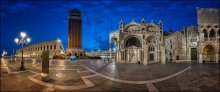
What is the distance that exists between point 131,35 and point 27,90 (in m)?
33.1

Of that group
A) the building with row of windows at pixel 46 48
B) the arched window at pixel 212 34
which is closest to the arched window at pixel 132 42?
the arched window at pixel 212 34

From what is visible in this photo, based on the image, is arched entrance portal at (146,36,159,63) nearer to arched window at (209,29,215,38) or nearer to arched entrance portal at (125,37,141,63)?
arched entrance portal at (125,37,141,63)

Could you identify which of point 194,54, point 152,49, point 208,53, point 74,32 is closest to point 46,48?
point 74,32

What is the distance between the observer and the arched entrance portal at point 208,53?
45.0 m

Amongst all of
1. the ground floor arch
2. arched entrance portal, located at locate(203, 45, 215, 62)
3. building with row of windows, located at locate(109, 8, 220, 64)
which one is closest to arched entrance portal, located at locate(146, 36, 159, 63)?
building with row of windows, located at locate(109, 8, 220, 64)

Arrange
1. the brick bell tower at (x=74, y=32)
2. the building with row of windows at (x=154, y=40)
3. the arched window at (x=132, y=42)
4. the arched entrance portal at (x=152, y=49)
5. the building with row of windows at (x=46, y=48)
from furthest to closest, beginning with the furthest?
the brick bell tower at (x=74, y=32) < the building with row of windows at (x=46, y=48) < the arched entrance portal at (x=152, y=49) < the arched window at (x=132, y=42) < the building with row of windows at (x=154, y=40)

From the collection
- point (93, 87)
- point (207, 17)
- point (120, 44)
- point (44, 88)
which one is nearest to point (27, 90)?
point (44, 88)

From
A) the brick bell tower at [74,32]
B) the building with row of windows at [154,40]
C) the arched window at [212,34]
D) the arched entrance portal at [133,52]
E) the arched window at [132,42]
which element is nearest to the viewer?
the building with row of windows at [154,40]

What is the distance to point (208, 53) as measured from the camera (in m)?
45.8

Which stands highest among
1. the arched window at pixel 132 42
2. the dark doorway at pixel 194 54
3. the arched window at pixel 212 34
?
the arched window at pixel 212 34

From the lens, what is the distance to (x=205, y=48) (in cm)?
4584

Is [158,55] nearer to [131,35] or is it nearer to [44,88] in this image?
[131,35]

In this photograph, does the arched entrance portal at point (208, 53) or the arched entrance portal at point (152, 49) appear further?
the arched entrance portal at point (152, 49)

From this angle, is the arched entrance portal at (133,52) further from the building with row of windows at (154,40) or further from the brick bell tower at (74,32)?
the brick bell tower at (74,32)
